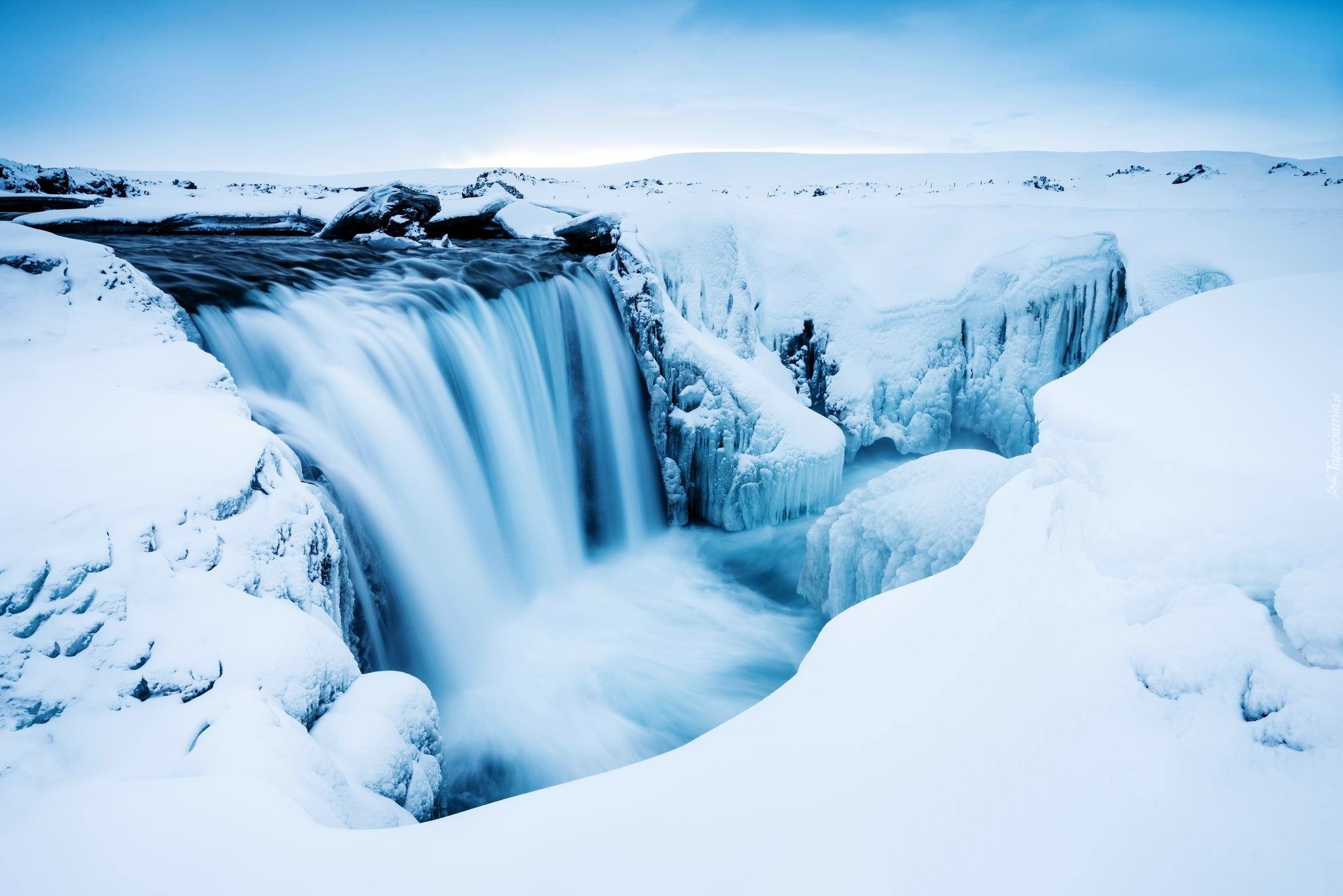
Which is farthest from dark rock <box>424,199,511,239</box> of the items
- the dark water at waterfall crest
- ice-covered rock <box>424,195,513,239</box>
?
the dark water at waterfall crest

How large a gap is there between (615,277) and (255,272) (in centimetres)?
395

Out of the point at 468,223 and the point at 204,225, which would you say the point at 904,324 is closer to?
the point at 468,223

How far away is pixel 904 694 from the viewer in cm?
173

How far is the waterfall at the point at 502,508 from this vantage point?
4.64 metres

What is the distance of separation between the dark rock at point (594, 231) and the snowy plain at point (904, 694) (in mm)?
6198

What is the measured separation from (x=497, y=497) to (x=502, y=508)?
0.12 m

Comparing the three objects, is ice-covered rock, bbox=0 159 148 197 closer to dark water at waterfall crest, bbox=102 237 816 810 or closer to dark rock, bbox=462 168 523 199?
dark rock, bbox=462 168 523 199

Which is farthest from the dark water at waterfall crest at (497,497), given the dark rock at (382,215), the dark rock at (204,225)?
the dark rock at (382,215)

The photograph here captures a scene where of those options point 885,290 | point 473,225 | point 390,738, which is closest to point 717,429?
point 885,290

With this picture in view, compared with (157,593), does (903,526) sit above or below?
below

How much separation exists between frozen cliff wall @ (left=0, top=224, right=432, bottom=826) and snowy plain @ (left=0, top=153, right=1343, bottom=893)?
1 centimetres

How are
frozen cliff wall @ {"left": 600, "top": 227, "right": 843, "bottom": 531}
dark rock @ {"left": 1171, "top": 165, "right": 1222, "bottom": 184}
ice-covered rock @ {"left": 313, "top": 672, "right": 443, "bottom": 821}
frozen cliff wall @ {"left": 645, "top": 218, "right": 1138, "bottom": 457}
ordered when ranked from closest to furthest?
ice-covered rock @ {"left": 313, "top": 672, "right": 443, "bottom": 821} < frozen cliff wall @ {"left": 600, "top": 227, "right": 843, "bottom": 531} < frozen cliff wall @ {"left": 645, "top": 218, "right": 1138, "bottom": 457} < dark rock @ {"left": 1171, "top": 165, "right": 1222, "bottom": 184}

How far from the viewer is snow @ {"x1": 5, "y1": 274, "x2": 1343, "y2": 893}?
3.58 feet

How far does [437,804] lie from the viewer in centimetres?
275
